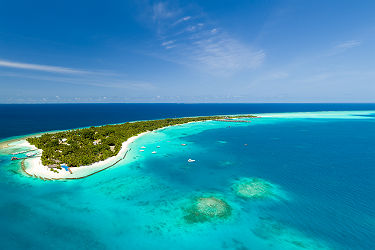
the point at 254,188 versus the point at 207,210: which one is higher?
the point at 254,188

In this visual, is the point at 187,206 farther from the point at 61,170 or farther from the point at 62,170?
the point at 61,170

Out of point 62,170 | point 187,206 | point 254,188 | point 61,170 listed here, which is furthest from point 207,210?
point 61,170

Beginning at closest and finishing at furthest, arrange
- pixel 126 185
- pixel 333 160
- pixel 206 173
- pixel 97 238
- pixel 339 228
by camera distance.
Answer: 1. pixel 97 238
2. pixel 339 228
3. pixel 126 185
4. pixel 206 173
5. pixel 333 160

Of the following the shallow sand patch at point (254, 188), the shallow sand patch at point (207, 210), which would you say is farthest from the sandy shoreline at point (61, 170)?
A: the shallow sand patch at point (254, 188)

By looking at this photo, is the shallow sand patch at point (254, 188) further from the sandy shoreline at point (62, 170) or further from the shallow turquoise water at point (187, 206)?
the sandy shoreline at point (62, 170)

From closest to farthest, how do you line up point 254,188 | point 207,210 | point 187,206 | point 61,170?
point 207,210 → point 187,206 → point 254,188 → point 61,170

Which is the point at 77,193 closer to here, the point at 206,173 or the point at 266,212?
the point at 206,173

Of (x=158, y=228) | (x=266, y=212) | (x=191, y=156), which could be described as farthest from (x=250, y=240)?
(x=191, y=156)

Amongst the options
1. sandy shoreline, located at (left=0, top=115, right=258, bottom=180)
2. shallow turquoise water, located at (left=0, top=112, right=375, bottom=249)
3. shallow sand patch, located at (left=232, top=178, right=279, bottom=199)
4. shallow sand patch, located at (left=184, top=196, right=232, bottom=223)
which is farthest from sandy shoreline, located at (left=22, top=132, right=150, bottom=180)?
shallow sand patch, located at (left=232, top=178, right=279, bottom=199)
